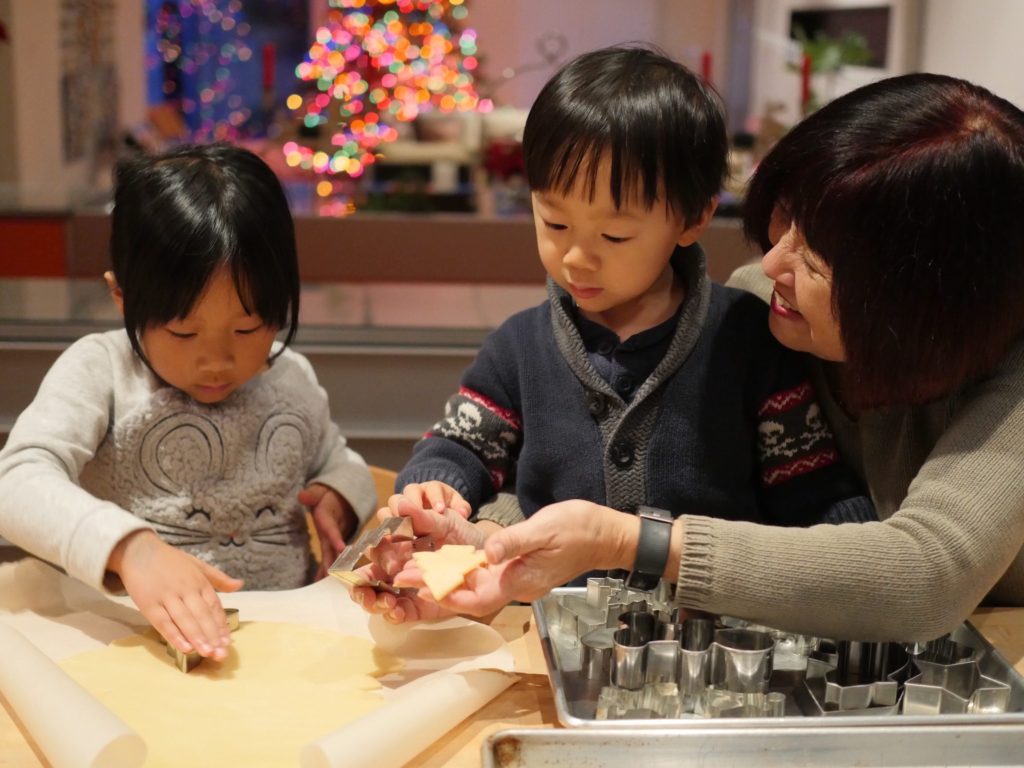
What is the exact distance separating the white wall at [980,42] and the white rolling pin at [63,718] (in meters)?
2.48

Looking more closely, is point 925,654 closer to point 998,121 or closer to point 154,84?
point 998,121

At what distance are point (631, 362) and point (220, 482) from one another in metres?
0.50

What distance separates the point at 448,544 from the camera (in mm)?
1054

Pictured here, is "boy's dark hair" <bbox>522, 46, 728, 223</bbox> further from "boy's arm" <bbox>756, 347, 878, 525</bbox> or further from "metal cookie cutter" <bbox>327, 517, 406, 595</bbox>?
"metal cookie cutter" <bbox>327, 517, 406, 595</bbox>

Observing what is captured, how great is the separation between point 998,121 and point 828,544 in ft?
1.28

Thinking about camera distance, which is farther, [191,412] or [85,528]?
[191,412]

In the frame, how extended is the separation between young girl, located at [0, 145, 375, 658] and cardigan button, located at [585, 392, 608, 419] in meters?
0.35

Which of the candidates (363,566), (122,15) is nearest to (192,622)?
(363,566)

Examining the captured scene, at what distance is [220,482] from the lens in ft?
4.39

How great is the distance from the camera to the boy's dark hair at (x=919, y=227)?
96 cm

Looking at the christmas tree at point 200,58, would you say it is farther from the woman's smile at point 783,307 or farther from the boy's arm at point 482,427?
the woman's smile at point 783,307

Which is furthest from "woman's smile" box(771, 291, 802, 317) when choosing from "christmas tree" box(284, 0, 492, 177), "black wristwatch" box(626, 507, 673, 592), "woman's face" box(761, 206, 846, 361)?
"christmas tree" box(284, 0, 492, 177)

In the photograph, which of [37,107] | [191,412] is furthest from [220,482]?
[37,107]

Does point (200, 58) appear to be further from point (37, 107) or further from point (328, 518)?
point (328, 518)
